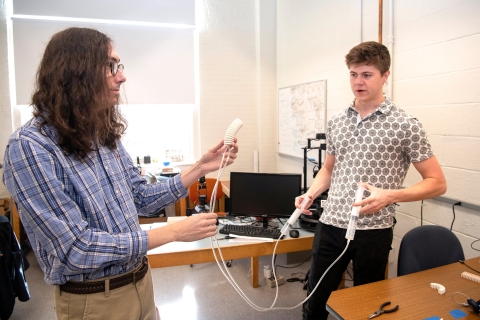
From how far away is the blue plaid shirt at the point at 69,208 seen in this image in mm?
818

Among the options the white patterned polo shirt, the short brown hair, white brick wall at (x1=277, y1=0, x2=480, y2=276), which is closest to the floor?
white brick wall at (x1=277, y1=0, x2=480, y2=276)

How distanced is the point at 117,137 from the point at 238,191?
151 cm

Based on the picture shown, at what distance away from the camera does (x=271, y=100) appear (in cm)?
458

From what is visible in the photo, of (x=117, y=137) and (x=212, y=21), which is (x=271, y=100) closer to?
(x=212, y=21)

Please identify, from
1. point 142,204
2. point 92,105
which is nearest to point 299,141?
point 142,204

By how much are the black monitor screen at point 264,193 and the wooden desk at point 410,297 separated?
111 cm

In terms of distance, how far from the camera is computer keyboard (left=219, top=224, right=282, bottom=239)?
229 centimetres

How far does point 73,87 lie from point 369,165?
4.17 ft

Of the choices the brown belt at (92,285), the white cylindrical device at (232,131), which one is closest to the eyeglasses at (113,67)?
Result: the white cylindrical device at (232,131)

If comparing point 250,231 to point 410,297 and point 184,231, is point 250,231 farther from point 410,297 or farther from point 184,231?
point 184,231

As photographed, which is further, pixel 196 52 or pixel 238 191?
pixel 196 52

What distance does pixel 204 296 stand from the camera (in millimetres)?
2773

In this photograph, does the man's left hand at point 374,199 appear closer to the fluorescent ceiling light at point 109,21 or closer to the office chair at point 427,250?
the office chair at point 427,250

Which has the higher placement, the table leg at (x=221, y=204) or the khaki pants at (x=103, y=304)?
the khaki pants at (x=103, y=304)
